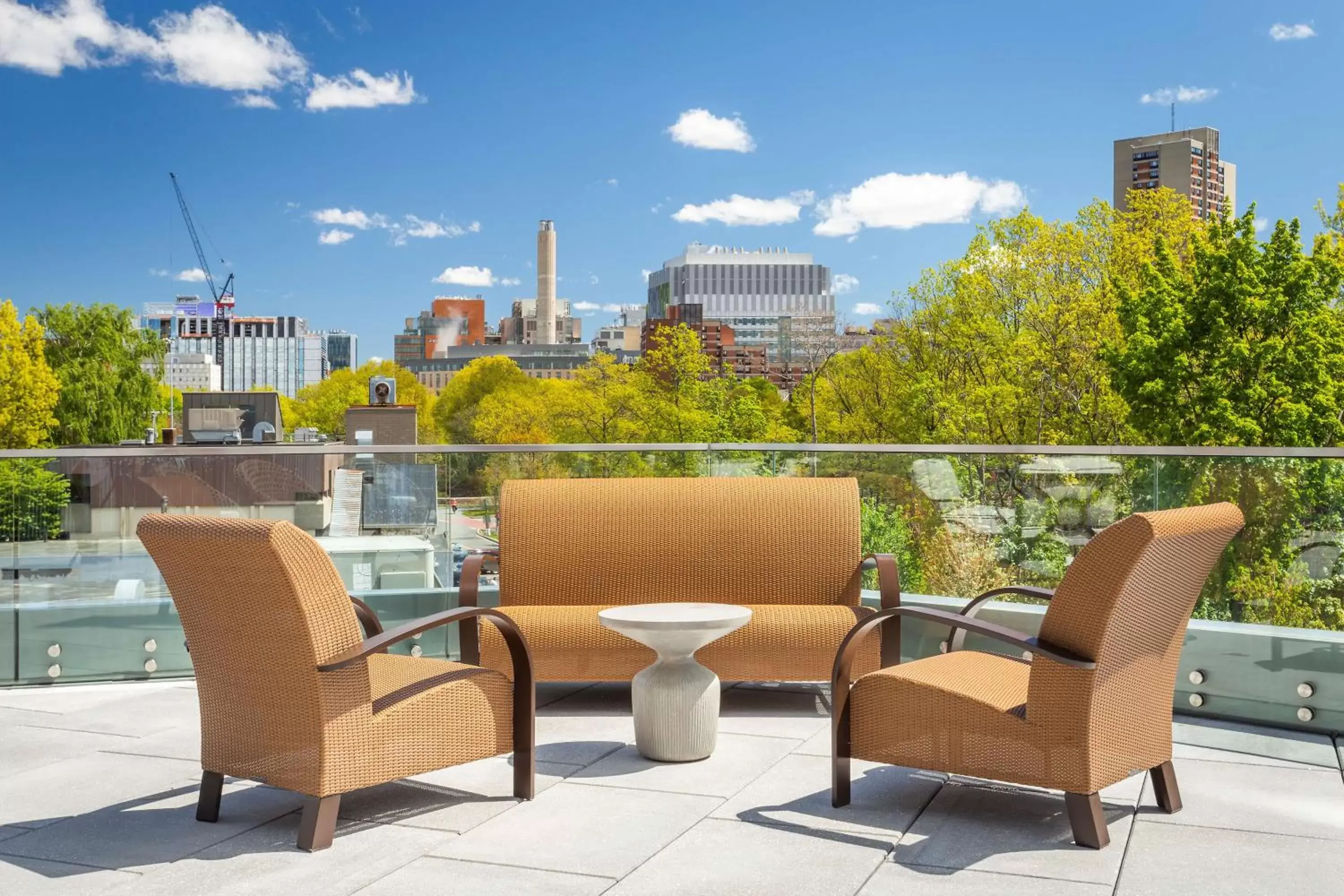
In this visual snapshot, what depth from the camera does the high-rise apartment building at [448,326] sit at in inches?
6368

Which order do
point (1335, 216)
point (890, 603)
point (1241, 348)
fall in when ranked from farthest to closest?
point (1335, 216), point (1241, 348), point (890, 603)

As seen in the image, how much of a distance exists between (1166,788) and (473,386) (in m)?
83.8

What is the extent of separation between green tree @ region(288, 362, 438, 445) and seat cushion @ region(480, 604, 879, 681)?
247 ft

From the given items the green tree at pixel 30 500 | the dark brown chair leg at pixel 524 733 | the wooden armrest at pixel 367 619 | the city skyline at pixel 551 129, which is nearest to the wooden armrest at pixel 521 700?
the dark brown chair leg at pixel 524 733

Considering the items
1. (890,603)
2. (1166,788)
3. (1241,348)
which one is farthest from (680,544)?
(1241,348)

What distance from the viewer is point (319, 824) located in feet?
11.0

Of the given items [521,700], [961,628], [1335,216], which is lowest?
[521,700]

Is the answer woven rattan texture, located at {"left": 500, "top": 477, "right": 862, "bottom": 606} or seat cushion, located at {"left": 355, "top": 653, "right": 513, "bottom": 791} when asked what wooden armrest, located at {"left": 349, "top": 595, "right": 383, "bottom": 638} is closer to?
seat cushion, located at {"left": 355, "top": 653, "right": 513, "bottom": 791}

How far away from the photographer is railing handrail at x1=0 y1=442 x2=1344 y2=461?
518cm

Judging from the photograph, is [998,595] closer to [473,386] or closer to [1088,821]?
[1088,821]

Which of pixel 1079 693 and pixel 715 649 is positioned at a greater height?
pixel 1079 693

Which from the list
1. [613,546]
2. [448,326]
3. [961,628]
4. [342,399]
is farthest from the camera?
[448,326]

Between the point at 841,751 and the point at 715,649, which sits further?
the point at 715,649

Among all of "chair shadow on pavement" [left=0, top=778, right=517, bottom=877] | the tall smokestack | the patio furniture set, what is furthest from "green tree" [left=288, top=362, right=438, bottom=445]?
the patio furniture set
